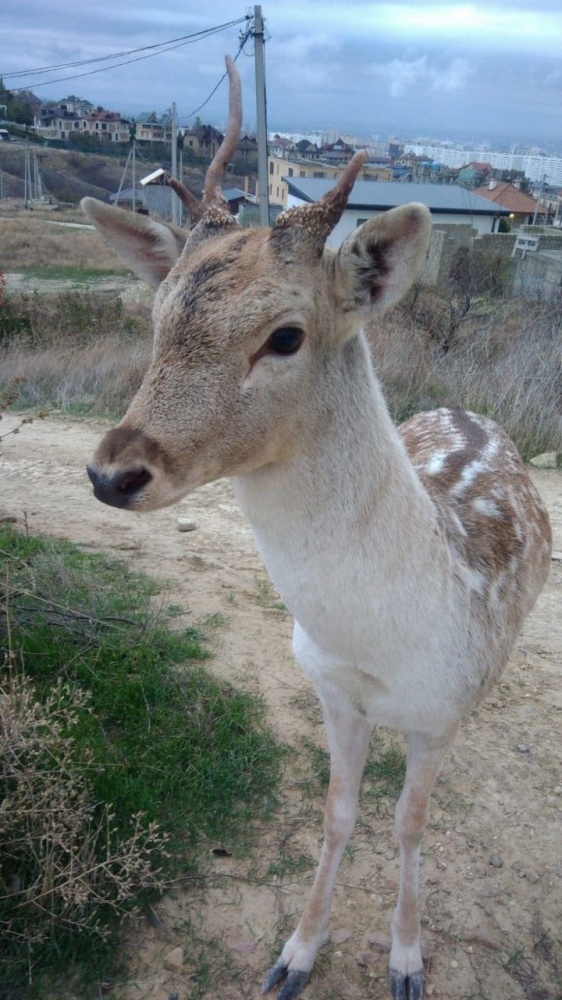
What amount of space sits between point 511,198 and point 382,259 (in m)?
44.1

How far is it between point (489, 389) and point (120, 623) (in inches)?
239

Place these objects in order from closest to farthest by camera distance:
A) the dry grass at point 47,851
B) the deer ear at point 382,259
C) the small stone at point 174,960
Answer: the deer ear at point 382,259 < the dry grass at point 47,851 < the small stone at point 174,960

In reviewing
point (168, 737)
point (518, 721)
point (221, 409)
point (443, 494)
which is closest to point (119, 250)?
point (221, 409)

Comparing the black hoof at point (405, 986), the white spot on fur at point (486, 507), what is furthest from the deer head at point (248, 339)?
the black hoof at point (405, 986)

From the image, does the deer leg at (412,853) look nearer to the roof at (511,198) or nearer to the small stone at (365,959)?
the small stone at (365,959)

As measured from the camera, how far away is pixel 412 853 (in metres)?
2.92

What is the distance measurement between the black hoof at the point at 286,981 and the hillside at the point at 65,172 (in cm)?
6478

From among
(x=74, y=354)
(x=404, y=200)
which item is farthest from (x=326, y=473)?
(x=404, y=200)

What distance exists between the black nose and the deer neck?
1.58ft

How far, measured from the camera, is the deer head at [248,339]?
1937 mm

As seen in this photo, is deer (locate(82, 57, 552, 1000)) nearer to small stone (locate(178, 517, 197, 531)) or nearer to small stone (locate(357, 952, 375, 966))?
small stone (locate(357, 952, 375, 966))

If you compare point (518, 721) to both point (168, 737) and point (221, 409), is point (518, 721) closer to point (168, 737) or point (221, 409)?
point (168, 737)

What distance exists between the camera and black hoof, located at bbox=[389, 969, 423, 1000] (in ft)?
9.48

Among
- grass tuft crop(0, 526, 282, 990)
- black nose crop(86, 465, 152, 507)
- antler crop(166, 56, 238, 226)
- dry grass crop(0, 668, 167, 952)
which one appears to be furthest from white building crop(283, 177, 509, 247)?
black nose crop(86, 465, 152, 507)
